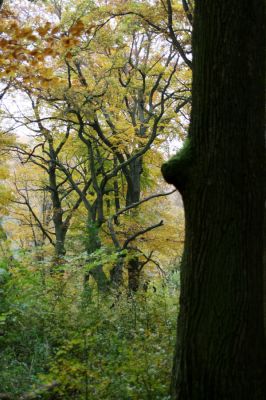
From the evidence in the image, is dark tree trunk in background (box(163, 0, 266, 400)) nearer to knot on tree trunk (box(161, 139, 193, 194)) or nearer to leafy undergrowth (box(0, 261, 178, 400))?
knot on tree trunk (box(161, 139, 193, 194))

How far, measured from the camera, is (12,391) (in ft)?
13.9

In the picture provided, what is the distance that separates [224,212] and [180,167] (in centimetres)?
48

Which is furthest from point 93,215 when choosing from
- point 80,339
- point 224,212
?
point 224,212

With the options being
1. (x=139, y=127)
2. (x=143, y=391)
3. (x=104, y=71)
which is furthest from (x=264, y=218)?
(x=139, y=127)

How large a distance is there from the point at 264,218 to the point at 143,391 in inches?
68.1

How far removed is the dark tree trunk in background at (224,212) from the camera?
3184 mm

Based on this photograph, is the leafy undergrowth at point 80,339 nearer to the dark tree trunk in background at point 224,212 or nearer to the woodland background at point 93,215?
the woodland background at point 93,215

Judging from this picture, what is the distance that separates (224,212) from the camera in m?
3.23

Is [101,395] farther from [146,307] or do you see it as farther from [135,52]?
[135,52]

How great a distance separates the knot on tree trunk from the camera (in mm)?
3344

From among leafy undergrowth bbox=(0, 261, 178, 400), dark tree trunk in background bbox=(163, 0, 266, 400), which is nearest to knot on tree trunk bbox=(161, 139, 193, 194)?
dark tree trunk in background bbox=(163, 0, 266, 400)

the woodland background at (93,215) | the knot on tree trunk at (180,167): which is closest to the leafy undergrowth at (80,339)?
the woodland background at (93,215)

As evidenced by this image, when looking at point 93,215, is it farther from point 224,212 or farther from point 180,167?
point 224,212

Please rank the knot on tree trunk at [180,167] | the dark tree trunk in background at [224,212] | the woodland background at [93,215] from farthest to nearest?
the woodland background at [93,215] < the knot on tree trunk at [180,167] < the dark tree trunk in background at [224,212]
